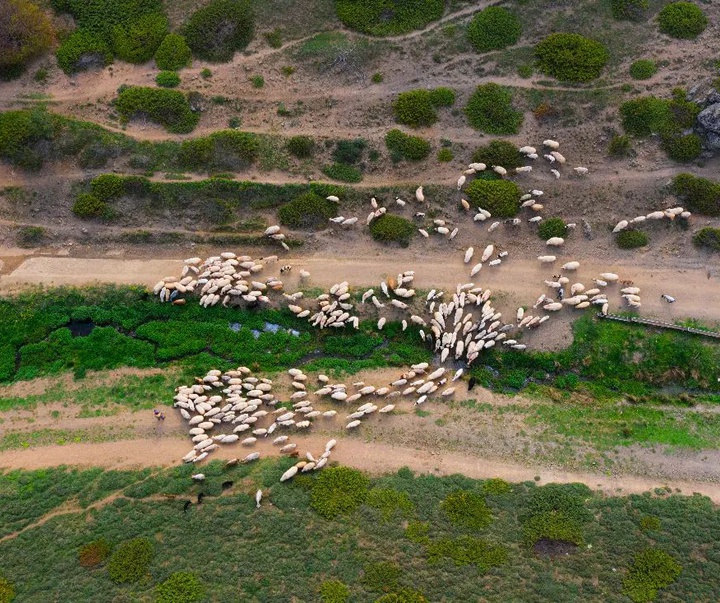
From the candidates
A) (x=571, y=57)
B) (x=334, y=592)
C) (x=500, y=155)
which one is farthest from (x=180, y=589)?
(x=571, y=57)

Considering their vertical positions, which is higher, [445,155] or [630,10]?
[630,10]

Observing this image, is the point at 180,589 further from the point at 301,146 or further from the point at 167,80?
the point at 167,80

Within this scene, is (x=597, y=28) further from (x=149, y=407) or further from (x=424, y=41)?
(x=149, y=407)

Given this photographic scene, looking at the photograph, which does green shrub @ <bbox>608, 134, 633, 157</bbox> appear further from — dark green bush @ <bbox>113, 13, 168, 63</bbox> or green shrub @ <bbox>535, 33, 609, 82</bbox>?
dark green bush @ <bbox>113, 13, 168, 63</bbox>

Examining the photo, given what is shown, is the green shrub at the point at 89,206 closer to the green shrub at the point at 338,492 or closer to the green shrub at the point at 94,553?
the green shrub at the point at 94,553

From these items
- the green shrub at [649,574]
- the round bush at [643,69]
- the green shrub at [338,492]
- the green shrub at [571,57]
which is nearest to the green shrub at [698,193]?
the round bush at [643,69]

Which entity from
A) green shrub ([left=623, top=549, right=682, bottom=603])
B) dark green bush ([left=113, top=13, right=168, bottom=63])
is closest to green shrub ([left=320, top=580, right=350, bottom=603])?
green shrub ([left=623, top=549, right=682, bottom=603])

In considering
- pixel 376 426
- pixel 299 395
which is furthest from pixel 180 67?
pixel 376 426
